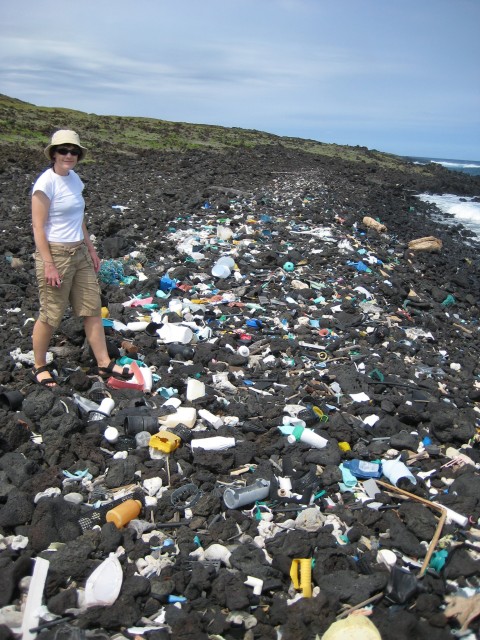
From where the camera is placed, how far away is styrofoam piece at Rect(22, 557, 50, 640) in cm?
256

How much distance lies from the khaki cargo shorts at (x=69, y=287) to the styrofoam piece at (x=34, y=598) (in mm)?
2186

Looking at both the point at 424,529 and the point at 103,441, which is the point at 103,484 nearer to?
the point at 103,441

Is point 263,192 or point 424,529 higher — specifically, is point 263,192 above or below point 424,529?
above

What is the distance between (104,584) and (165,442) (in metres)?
1.27

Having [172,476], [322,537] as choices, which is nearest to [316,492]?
[322,537]

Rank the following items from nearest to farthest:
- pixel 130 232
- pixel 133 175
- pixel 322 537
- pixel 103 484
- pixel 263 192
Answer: pixel 322 537, pixel 103 484, pixel 130 232, pixel 263 192, pixel 133 175

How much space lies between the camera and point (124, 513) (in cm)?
332

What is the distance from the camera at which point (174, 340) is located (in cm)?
586

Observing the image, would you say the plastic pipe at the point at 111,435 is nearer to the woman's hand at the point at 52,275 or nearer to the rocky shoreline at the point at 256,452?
the rocky shoreline at the point at 256,452

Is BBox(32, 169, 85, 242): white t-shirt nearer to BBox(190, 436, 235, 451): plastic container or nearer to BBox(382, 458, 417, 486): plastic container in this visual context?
BBox(190, 436, 235, 451): plastic container

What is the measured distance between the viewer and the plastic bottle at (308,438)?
4250 millimetres

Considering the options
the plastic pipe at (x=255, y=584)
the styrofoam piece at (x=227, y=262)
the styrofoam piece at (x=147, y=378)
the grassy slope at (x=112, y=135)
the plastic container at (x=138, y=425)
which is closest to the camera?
the plastic pipe at (x=255, y=584)

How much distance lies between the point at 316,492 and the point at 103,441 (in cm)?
162

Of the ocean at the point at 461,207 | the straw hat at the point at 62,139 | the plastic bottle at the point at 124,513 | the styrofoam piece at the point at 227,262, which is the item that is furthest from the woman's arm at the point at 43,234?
the ocean at the point at 461,207
